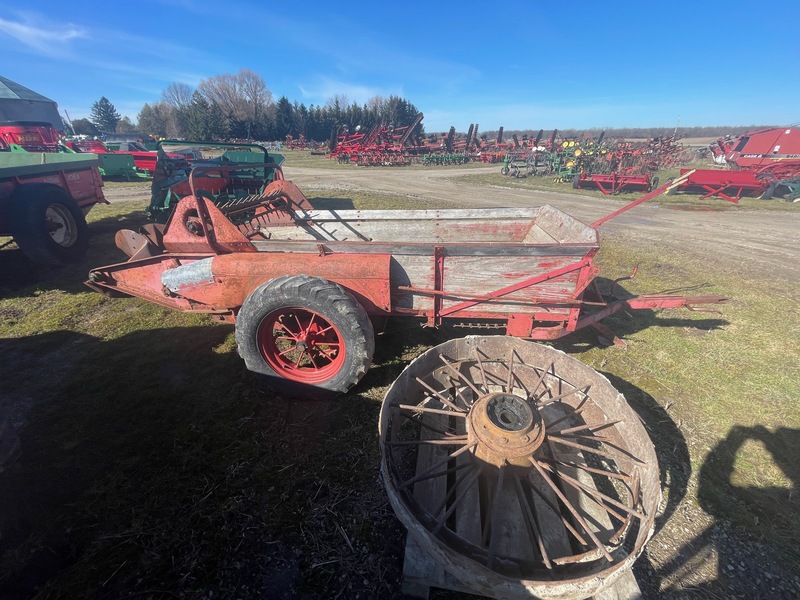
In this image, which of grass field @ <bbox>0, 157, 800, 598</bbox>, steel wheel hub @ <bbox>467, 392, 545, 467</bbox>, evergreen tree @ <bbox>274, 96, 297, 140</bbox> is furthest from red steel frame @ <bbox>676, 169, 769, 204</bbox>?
evergreen tree @ <bbox>274, 96, 297, 140</bbox>

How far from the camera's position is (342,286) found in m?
2.86

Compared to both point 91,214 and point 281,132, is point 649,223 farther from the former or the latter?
point 281,132

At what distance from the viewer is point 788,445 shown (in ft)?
8.59

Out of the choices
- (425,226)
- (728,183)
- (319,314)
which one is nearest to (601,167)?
(728,183)

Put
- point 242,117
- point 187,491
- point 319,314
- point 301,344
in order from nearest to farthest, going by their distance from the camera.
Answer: point 187,491, point 319,314, point 301,344, point 242,117

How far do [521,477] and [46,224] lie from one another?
24.3 feet

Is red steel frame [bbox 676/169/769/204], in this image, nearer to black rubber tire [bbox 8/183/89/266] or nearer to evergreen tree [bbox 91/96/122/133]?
black rubber tire [bbox 8/183/89/266]

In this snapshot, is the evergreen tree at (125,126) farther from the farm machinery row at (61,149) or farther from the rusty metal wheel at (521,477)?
the rusty metal wheel at (521,477)

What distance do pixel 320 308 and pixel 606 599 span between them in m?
2.44

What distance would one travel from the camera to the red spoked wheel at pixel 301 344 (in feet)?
9.76

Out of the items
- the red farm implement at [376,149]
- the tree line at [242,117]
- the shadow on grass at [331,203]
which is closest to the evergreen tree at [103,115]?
the tree line at [242,117]

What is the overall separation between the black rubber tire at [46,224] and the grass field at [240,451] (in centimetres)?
123

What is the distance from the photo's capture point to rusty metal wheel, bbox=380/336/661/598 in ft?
5.59

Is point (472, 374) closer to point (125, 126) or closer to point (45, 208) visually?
point (45, 208)
